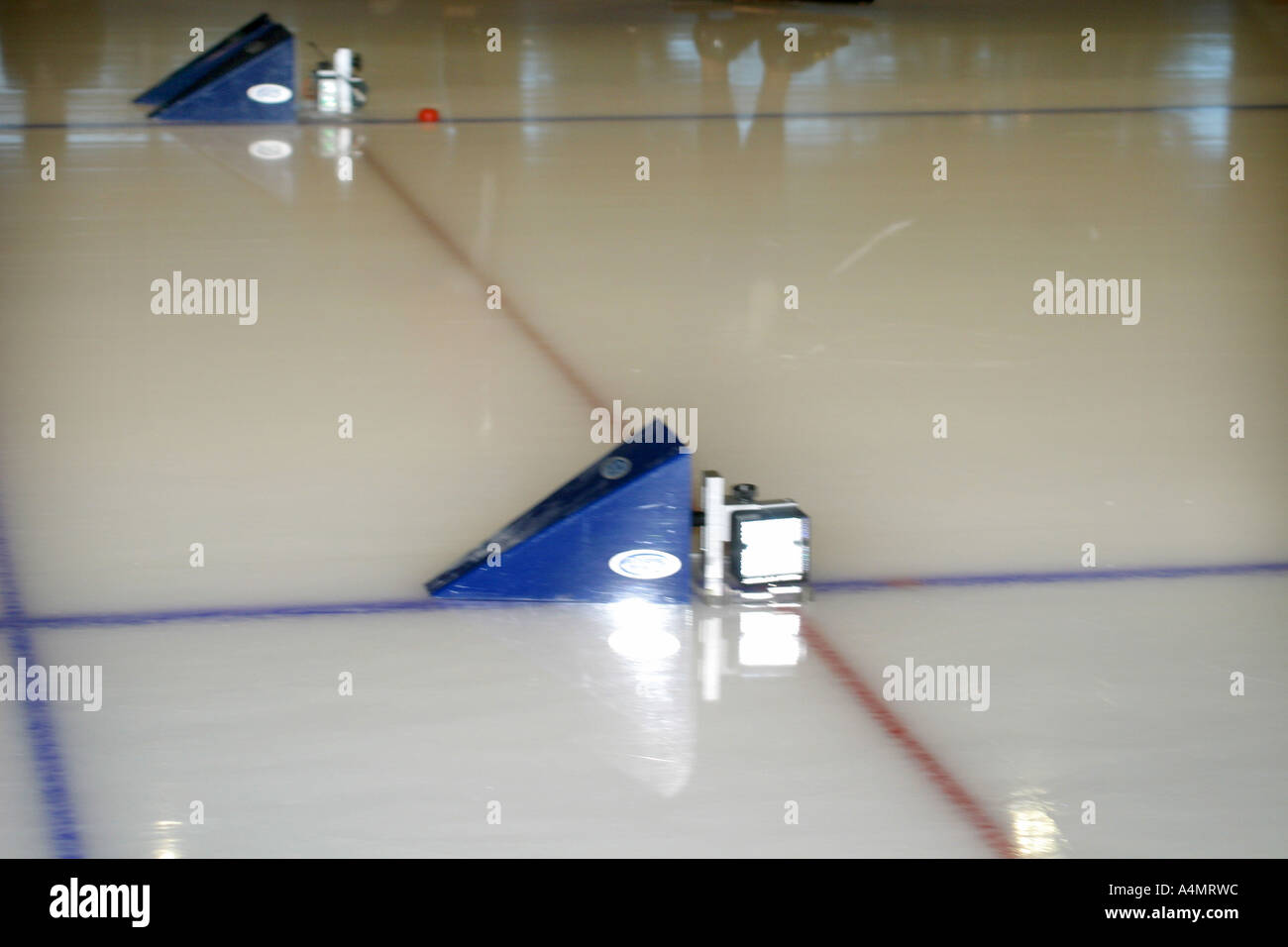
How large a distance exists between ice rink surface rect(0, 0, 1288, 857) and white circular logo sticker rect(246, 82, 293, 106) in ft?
0.63

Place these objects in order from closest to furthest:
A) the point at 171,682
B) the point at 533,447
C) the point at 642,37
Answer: the point at 171,682 → the point at 533,447 → the point at 642,37

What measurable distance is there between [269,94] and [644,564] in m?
4.59

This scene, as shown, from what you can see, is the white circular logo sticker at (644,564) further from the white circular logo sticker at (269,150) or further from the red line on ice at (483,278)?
the white circular logo sticker at (269,150)

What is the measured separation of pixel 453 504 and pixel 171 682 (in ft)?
2.98

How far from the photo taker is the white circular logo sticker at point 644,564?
275 cm

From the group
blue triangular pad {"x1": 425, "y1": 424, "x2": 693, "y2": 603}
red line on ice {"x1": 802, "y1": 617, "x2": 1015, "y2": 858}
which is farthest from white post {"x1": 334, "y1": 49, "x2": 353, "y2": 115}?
A: red line on ice {"x1": 802, "y1": 617, "x2": 1015, "y2": 858}

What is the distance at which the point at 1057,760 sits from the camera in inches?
88.1

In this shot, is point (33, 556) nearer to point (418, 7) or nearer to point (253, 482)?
point (253, 482)

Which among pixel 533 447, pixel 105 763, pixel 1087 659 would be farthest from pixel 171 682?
pixel 1087 659

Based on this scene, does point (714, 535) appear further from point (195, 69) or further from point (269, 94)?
point (195, 69)

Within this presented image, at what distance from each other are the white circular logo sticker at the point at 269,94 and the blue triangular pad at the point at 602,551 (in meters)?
4.42

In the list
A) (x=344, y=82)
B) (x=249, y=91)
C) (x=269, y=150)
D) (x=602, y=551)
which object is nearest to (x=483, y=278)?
(x=269, y=150)

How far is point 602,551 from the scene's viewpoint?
2.74m

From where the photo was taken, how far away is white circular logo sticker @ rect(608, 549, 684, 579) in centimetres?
275
